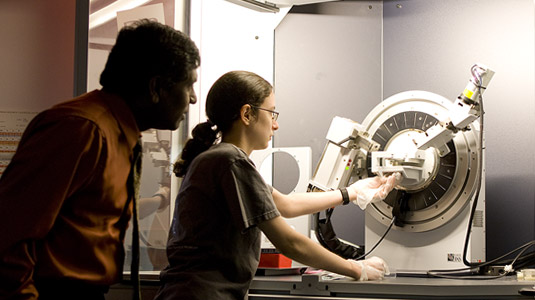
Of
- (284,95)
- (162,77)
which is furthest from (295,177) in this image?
(162,77)

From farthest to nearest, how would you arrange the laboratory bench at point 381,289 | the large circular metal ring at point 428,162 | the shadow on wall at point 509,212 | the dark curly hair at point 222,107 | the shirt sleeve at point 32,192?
1. the shadow on wall at point 509,212
2. the large circular metal ring at point 428,162
3. the dark curly hair at point 222,107
4. the laboratory bench at point 381,289
5. the shirt sleeve at point 32,192

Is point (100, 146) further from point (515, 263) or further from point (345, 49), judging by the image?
point (345, 49)

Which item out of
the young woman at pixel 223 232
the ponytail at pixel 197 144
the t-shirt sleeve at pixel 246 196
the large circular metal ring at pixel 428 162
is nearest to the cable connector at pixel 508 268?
the large circular metal ring at pixel 428 162

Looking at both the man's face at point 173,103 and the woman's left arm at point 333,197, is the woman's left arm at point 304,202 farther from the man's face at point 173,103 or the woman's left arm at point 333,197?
the man's face at point 173,103

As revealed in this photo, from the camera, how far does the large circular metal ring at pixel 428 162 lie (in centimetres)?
244


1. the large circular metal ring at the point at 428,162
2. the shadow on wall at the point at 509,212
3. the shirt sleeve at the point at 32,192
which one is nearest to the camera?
the shirt sleeve at the point at 32,192

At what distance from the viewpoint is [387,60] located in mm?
3291

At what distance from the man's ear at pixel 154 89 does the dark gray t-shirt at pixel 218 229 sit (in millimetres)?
497

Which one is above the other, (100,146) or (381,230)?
(100,146)

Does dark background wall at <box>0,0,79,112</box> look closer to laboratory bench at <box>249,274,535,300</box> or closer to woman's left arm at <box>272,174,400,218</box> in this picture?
woman's left arm at <box>272,174,400,218</box>

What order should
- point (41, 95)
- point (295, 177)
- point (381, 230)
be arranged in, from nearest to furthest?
point (381, 230)
point (41, 95)
point (295, 177)

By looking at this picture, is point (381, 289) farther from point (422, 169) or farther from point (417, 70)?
point (417, 70)

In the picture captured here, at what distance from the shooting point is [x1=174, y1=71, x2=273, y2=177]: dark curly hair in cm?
204

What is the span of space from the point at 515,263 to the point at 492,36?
114 centimetres
